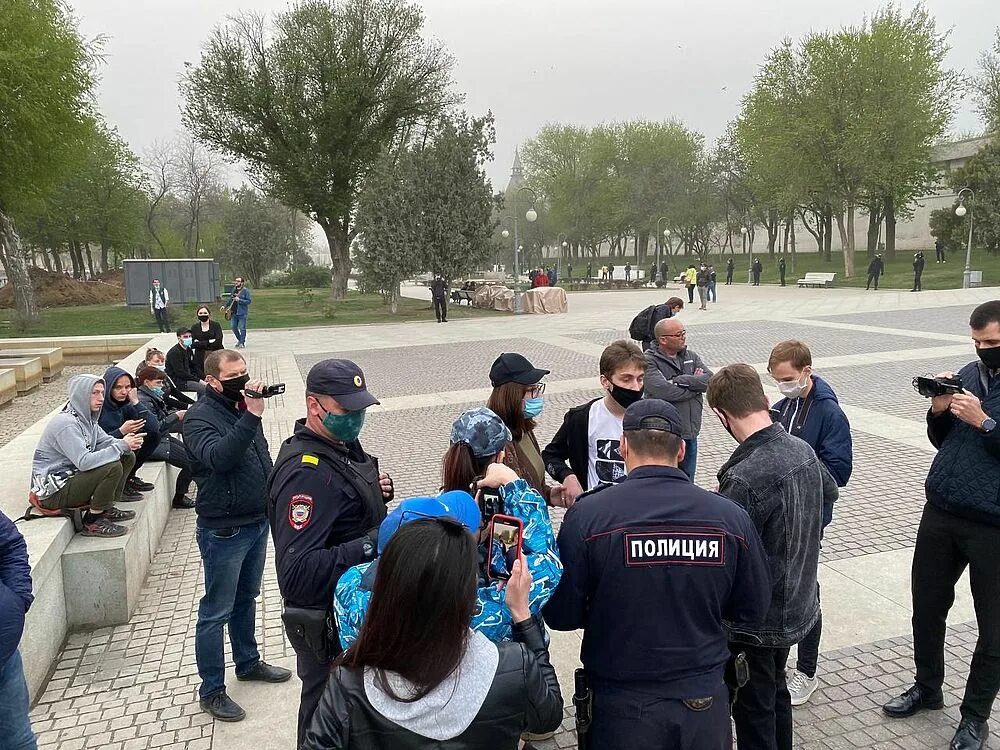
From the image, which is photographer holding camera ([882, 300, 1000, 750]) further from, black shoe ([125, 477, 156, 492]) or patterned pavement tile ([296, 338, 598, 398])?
patterned pavement tile ([296, 338, 598, 398])

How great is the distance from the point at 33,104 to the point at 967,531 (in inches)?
1012

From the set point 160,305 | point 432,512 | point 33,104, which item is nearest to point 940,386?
point 432,512

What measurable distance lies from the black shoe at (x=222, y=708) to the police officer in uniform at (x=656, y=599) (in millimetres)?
2345

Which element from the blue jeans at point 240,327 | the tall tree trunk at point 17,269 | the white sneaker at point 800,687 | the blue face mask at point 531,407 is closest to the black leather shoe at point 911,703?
the white sneaker at point 800,687

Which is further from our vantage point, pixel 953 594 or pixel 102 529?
pixel 102 529

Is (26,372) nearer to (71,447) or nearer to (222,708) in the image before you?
(71,447)

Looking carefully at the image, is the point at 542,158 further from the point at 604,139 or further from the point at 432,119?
the point at 432,119

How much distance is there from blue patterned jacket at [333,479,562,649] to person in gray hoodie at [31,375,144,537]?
142 inches

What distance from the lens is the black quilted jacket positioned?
324cm

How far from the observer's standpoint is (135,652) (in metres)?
4.48

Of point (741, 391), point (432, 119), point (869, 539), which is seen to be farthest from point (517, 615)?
point (432, 119)

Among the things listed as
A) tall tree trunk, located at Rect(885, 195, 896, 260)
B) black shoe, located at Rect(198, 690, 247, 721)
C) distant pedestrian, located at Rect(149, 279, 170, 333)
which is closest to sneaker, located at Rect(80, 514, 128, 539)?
black shoe, located at Rect(198, 690, 247, 721)

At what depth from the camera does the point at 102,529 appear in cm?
498

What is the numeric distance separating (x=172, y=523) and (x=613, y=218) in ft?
192
